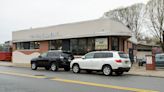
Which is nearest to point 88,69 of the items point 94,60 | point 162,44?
point 94,60

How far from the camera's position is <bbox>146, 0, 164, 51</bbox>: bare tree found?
48.3 meters

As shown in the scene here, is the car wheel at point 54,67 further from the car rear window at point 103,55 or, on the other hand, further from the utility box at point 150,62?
the utility box at point 150,62

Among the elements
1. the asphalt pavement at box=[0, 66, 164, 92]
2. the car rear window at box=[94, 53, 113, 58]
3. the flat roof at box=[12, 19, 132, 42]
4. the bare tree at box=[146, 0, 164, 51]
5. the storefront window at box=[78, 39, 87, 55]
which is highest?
the bare tree at box=[146, 0, 164, 51]

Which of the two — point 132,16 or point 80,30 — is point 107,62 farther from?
point 132,16

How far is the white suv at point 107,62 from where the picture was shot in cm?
1877

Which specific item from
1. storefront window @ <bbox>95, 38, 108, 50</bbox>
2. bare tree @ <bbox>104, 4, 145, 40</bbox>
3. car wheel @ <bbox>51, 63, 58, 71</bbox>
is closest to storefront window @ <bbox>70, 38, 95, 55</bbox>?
storefront window @ <bbox>95, 38, 108, 50</bbox>

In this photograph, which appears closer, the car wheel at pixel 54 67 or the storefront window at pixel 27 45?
the car wheel at pixel 54 67

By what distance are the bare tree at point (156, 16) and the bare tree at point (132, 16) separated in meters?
4.69

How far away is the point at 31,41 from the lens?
35.9 metres

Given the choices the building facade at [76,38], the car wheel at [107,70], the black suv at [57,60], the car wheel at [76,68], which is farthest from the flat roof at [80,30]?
the car wheel at [107,70]

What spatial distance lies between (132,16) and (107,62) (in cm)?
4115

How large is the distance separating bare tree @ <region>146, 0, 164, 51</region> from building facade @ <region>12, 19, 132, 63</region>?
19.8 metres

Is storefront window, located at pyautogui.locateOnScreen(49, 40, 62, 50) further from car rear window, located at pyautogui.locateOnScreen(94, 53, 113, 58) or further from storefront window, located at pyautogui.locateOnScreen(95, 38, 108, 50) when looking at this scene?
car rear window, located at pyautogui.locateOnScreen(94, 53, 113, 58)

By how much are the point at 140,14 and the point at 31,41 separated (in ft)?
94.7
